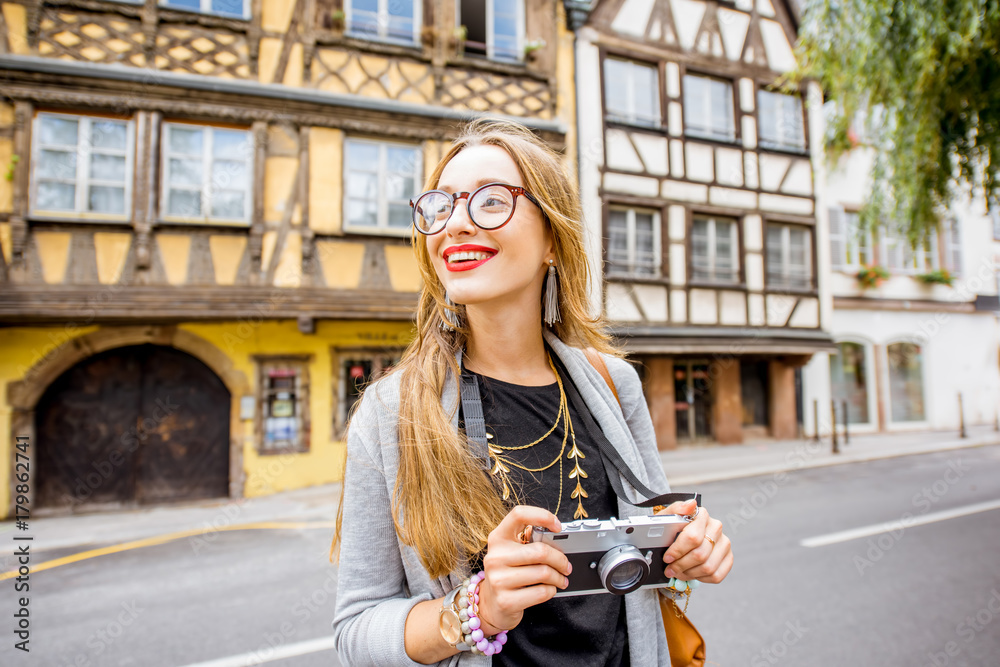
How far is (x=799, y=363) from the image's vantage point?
1209cm

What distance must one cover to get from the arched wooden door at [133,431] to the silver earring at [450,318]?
27.9ft

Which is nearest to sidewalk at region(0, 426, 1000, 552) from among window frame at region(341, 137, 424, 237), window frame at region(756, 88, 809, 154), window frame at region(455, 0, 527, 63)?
window frame at region(341, 137, 424, 237)

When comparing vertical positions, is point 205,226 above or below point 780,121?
below

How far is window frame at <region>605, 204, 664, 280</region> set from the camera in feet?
35.1

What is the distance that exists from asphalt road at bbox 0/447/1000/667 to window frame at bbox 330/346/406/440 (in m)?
2.73

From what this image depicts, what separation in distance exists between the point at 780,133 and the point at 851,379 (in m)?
6.68

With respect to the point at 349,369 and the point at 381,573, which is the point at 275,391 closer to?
the point at 349,369

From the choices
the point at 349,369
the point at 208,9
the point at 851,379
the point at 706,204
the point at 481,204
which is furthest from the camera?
the point at 851,379

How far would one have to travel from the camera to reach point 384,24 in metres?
9.00

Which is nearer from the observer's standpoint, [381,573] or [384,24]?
[381,573]

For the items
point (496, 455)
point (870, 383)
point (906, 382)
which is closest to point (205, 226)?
point (496, 455)

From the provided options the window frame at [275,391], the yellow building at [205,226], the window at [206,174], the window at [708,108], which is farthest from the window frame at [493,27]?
the window frame at [275,391]

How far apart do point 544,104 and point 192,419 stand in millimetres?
8450

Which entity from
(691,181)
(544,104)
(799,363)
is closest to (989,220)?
(799,363)
